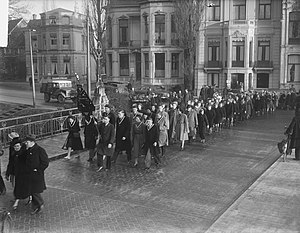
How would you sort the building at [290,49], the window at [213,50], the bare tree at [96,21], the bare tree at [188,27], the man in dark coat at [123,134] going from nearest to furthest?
the man in dark coat at [123,134], the building at [290,49], the bare tree at [188,27], the window at [213,50], the bare tree at [96,21]

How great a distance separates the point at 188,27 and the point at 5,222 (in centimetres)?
3390

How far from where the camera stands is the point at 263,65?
131 ft

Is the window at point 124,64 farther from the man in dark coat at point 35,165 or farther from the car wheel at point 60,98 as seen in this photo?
the man in dark coat at point 35,165

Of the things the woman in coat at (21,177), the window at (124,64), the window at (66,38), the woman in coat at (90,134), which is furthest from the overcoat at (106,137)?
the window at (66,38)

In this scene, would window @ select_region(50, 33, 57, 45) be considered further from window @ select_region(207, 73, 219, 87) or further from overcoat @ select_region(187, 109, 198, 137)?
overcoat @ select_region(187, 109, 198, 137)

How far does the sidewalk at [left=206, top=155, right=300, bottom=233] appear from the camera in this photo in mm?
8445

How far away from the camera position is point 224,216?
9.06 meters

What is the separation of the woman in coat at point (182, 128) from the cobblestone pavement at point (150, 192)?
1.61ft

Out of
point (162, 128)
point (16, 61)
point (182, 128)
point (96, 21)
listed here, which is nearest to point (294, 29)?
point (96, 21)

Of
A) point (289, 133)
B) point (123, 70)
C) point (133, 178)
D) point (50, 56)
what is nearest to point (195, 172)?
point (133, 178)

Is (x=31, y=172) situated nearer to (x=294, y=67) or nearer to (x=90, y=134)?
(x=90, y=134)

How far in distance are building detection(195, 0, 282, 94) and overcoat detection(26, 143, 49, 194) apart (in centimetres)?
3106

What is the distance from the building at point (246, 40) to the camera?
129 ft

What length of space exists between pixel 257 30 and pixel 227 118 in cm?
2024
